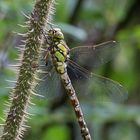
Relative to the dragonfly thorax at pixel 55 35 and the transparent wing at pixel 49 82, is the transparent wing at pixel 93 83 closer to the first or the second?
the transparent wing at pixel 49 82

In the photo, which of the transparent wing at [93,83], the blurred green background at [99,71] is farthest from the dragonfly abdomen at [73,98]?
the blurred green background at [99,71]

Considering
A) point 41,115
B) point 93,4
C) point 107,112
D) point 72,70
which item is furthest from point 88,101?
point 72,70

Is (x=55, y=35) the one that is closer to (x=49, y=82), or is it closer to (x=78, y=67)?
(x=49, y=82)

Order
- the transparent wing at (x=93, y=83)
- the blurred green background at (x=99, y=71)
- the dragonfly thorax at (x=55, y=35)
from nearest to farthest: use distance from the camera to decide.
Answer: the dragonfly thorax at (x=55, y=35) < the transparent wing at (x=93, y=83) < the blurred green background at (x=99, y=71)

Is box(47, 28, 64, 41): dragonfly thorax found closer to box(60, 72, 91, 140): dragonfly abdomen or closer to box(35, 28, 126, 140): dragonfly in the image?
box(35, 28, 126, 140): dragonfly

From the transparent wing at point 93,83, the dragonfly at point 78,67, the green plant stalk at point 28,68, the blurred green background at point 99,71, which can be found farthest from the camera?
the blurred green background at point 99,71

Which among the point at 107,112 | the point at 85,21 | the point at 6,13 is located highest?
the point at 85,21

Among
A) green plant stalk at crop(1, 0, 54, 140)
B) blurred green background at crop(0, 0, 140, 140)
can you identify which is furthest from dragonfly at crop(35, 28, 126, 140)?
green plant stalk at crop(1, 0, 54, 140)

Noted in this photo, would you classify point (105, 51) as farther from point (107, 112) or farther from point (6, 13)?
point (107, 112)
